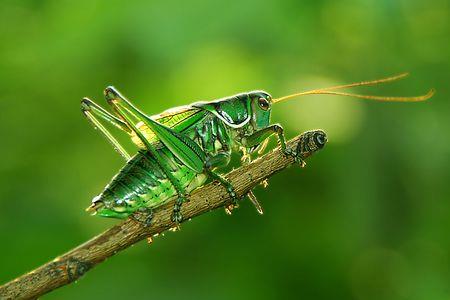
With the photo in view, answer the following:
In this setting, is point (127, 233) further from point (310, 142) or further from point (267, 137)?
point (267, 137)

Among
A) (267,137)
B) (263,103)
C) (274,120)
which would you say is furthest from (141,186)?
(274,120)

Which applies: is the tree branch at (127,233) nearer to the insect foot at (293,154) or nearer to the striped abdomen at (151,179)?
the insect foot at (293,154)

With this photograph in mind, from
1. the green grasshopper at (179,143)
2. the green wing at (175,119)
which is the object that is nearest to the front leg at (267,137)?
the green grasshopper at (179,143)

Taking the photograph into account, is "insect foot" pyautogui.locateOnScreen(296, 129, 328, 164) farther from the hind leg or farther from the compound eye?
the hind leg

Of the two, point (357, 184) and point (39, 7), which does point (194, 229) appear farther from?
point (39, 7)

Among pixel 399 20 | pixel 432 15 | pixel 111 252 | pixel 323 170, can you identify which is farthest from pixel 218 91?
pixel 111 252

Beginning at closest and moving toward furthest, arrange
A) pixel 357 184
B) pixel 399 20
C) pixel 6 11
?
1. pixel 399 20
2. pixel 357 184
3. pixel 6 11
